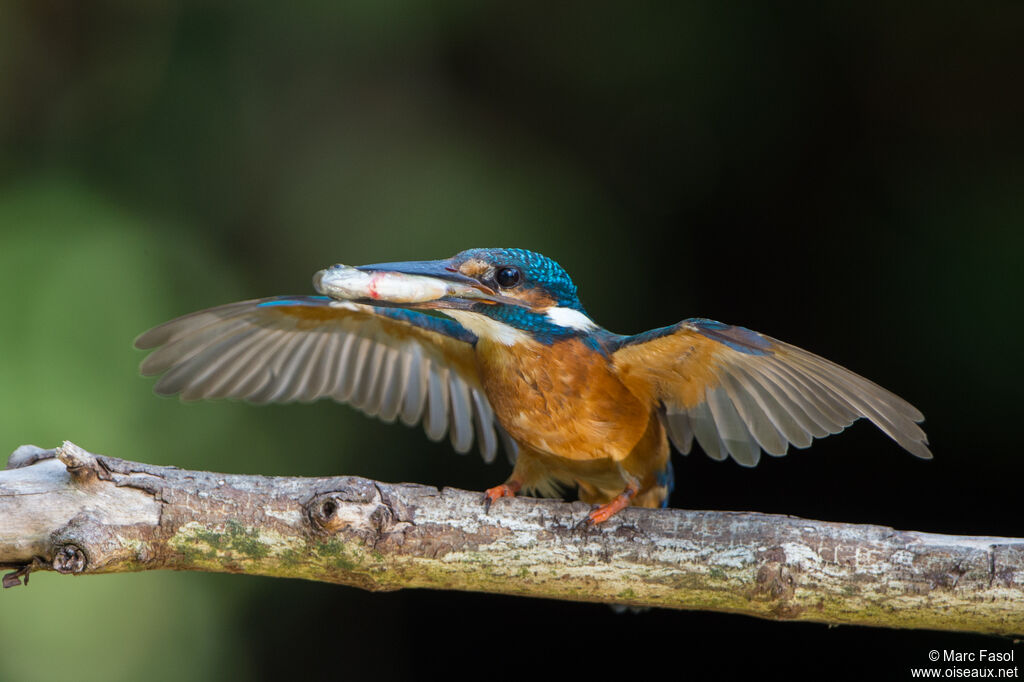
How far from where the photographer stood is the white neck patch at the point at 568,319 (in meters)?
2.32

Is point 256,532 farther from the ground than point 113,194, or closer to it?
closer to it

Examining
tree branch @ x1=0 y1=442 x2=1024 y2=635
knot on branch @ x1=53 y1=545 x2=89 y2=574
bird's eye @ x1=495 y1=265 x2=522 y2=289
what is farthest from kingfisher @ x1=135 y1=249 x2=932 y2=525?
knot on branch @ x1=53 y1=545 x2=89 y2=574

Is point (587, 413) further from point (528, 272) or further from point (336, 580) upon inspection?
point (336, 580)

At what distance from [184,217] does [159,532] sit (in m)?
1.99

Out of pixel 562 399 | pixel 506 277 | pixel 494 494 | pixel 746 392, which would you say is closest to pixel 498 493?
pixel 494 494

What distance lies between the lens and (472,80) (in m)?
3.64

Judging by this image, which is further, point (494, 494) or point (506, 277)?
point (506, 277)

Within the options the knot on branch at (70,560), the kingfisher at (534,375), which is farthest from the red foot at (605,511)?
the knot on branch at (70,560)

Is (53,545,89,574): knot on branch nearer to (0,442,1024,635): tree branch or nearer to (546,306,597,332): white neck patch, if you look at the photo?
(0,442,1024,635): tree branch

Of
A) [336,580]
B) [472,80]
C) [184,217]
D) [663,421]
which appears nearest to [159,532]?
[336,580]

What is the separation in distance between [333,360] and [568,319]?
740 mm

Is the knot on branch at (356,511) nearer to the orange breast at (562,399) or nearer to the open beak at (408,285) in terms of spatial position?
the open beak at (408,285)

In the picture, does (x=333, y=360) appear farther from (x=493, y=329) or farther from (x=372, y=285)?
(x=372, y=285)

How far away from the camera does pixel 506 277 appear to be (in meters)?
2.26
